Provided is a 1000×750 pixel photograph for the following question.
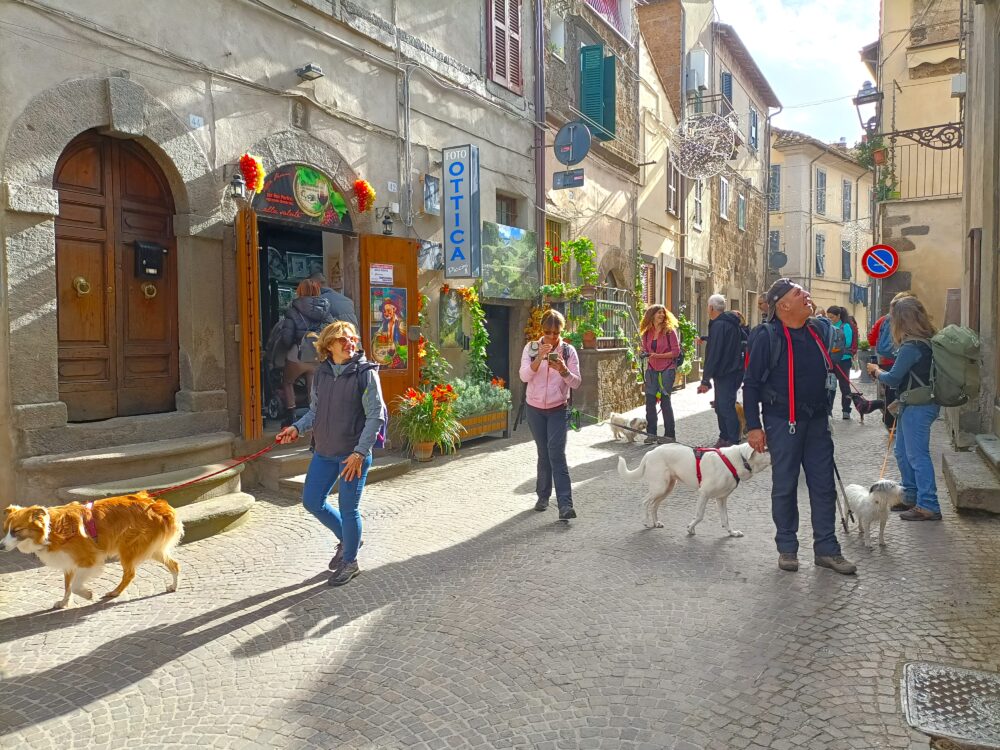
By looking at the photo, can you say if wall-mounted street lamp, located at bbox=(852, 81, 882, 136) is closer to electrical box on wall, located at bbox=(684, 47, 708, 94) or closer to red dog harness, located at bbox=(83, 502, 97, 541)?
electrical box on wall, located at bbox=(684, 47, 708, 94)

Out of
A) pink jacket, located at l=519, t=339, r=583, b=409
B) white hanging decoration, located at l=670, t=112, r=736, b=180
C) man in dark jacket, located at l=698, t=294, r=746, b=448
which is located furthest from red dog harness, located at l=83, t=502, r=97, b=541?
white hanging decoration, located at l=670, t=112, r=736, b=180

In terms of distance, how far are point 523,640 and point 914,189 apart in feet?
50.2

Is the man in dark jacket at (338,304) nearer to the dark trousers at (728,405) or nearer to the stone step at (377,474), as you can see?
the stone step at (377,474)

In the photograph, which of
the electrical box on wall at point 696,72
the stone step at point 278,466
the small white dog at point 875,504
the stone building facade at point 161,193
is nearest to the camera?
the small white dog at point 875,504

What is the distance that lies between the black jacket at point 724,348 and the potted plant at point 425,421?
9.92 ft

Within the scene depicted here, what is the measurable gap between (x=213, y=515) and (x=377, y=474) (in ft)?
7.28

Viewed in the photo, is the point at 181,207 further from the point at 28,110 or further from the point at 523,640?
the point at 523,640

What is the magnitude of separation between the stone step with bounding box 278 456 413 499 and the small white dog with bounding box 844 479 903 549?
4.32m

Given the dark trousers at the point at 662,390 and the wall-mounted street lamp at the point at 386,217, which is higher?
the wall-mounted street lamp at the point at 386,217

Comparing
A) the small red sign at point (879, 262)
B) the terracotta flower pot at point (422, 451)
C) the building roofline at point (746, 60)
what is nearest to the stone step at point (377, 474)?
the terracotta flower pot at point (422, 451)

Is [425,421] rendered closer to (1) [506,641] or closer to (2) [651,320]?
(2) [651,320]

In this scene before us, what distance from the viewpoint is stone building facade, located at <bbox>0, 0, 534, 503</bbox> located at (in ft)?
18.7

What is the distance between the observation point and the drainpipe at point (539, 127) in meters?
12.4

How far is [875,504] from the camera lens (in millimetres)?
5133
